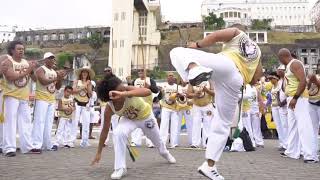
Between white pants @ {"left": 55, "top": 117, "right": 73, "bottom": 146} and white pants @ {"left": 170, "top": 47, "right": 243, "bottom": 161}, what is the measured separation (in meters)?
6.55

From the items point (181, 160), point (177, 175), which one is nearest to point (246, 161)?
point (181, 160)

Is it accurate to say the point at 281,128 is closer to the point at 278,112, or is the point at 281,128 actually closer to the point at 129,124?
the point at 278,112

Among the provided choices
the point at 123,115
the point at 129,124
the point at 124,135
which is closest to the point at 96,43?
the point at 123,115

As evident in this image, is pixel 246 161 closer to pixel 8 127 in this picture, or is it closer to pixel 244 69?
pixel 244 69

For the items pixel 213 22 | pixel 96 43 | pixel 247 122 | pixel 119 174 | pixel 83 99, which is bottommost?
pixel 247 122

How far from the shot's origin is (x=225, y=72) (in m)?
5.41

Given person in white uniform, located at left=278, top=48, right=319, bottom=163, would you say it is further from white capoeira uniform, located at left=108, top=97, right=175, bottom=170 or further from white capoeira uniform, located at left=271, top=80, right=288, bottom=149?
white capoeira uniform, located at left=108, top=97, right=175, bottom=170

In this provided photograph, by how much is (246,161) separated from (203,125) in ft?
12.4

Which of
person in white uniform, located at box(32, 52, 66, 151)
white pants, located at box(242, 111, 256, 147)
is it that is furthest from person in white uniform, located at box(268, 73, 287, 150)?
person in white uniform, located at box(32, 52, 66, 151)

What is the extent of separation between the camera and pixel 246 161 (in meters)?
8.49

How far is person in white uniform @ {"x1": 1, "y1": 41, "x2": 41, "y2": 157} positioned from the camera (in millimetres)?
8781

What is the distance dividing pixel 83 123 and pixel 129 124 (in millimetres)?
5086

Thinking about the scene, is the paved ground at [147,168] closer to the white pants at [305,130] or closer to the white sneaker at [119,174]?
the white sneaker at [119,174]

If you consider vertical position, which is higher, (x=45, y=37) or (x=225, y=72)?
(x=45, y=37)
